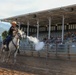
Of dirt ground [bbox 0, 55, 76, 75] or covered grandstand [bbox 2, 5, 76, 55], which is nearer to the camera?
dirt ground [bbox 0, 55, 76, 75]

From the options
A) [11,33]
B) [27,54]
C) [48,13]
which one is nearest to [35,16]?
[48,13]

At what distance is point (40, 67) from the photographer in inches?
714

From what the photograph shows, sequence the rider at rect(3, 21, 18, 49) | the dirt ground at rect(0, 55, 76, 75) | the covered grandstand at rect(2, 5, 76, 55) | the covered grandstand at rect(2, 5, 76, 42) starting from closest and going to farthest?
1. the dirt ground at rect(0, 55, 76, 75)
2. the rider at rect(3, 21, 18, 49)
3. the covered grandstand at rect(2, 5, 76, 55)
4. the covered grandstand at rect(2, 5, 76, 42)

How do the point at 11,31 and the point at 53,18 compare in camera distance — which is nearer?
the point at 11,31

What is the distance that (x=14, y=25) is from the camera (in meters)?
16.2

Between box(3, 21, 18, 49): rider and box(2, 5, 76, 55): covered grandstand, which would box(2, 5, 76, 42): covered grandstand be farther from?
box(3, 21, 18, 49): rider

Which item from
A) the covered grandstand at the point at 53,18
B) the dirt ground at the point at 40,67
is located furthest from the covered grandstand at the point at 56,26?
the dirt ground at the point at 40,67

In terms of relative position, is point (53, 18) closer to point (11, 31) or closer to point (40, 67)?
point (40, 67)

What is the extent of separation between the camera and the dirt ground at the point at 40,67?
14.8 m

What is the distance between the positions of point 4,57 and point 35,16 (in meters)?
23.4

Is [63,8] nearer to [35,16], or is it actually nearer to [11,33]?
[35,16]

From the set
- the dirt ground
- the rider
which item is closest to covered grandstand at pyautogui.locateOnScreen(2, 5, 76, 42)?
the dirt ground

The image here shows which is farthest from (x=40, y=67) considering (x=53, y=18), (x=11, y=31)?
(x=53, y=18)

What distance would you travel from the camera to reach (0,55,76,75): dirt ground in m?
14.8
